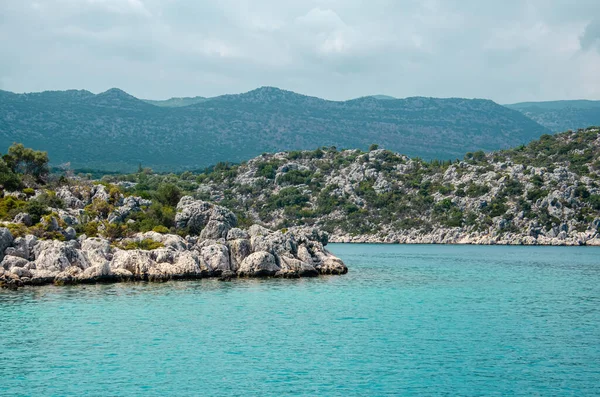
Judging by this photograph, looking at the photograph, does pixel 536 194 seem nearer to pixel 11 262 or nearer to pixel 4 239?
pixel 4 239

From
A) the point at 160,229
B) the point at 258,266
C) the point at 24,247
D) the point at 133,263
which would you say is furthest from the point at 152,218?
the point at 24,247

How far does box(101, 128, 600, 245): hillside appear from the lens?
14962 centimetres

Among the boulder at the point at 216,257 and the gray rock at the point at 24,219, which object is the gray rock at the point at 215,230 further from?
the gray rock at the point at 24,219

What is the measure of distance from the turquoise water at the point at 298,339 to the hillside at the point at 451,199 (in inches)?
3586

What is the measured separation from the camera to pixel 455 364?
32.3 metres

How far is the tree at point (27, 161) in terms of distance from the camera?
91.6m

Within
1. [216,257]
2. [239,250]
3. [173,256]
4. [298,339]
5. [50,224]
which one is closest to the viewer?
[298,339]

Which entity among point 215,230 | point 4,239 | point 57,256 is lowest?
point 57,256

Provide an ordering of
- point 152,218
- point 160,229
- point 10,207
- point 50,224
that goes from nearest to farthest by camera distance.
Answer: point 50,224 < point 10,207 < point 160,229 < point 152,218

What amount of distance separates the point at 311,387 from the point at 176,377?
608cm

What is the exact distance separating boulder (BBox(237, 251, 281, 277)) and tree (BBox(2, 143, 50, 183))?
39.0m

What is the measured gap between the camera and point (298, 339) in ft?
126

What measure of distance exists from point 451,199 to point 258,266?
371ft

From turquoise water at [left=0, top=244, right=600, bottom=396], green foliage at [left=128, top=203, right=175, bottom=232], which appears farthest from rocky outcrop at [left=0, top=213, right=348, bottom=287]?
green foliage at [left=128, top=203, right=175, bottom=232]
